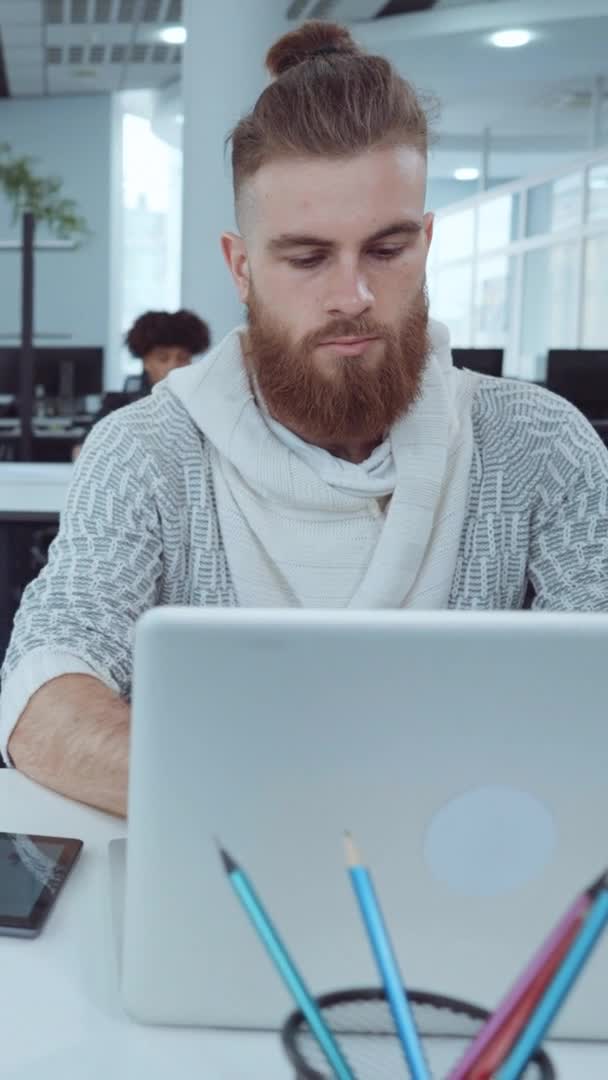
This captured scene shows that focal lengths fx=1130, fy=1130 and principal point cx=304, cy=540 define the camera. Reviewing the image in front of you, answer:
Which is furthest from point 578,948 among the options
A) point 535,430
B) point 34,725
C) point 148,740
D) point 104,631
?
point 535,430

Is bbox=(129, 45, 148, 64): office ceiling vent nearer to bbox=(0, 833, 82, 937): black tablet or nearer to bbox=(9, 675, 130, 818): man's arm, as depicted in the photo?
bbox=(9, 675, 130, 818): man's arm

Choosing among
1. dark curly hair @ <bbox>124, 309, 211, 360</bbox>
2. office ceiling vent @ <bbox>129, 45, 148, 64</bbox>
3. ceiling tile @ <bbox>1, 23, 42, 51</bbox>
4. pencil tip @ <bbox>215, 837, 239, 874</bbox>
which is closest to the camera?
pencil tip @ <bbox>215, 837, 239, 874</bbox>

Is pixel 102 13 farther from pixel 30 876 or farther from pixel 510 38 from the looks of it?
pixel 30 876

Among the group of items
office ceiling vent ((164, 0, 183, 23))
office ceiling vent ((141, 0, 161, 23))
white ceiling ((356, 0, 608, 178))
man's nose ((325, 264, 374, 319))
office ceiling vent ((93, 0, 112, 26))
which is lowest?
man's nose ((325, 264, 374, 319))

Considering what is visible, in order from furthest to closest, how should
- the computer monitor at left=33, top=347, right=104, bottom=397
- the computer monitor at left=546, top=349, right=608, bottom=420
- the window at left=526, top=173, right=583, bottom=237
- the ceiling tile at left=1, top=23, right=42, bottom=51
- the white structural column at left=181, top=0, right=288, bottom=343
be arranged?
the window at left=526, top=173, right=583, bottom=237 < the ceiling tile at left=1, top=23, right=42, bottom=51 < the computer monitor at left=33, top=347, right=104, bottom=397 < the computer monitor at left=546, top=349, right=608, bottom=420 < the white structural column at left=181, top=0, right=288, bottom=343

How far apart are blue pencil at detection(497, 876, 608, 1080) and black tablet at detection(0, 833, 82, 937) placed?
0.40 metres

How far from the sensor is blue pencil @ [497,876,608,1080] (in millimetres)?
355

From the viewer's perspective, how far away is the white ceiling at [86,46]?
6996 millimetres

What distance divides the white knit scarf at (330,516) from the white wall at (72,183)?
337 inches

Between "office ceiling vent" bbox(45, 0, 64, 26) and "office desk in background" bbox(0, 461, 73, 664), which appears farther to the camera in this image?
"office ceiling vent" bbox(45, 0, 64, 26)

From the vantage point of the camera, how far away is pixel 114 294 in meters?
9.63

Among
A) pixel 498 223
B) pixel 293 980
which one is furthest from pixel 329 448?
pixel 498 223

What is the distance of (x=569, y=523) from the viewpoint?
4.35ft

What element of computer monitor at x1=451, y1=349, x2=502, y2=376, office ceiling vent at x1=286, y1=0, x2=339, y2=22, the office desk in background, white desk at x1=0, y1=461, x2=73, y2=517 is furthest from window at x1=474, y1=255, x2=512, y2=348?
white desk at x1=0, y1=461, x2=73, y2=517
